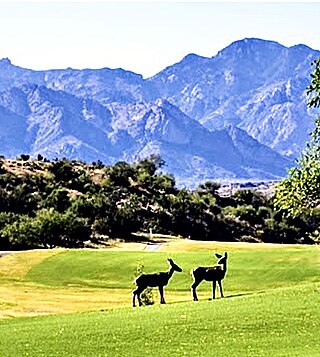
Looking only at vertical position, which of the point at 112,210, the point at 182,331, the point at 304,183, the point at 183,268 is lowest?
the point at 182,331

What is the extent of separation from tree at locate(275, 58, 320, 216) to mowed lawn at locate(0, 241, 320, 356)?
450 centimetres

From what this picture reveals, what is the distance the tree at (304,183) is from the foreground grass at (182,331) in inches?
233

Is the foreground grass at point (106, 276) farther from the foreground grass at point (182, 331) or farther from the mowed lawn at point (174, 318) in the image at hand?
the foreground grass at point (182, 331)

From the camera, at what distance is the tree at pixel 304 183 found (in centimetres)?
4178

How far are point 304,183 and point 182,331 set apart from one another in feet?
45.7

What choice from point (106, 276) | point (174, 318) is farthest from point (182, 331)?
point (106, 276)

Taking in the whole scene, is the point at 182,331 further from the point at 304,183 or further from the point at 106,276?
the point at 106,276

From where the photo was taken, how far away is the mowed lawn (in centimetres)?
2864

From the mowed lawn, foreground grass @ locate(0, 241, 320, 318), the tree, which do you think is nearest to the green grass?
foreground grass @ locate(0, 241, 320, 318)

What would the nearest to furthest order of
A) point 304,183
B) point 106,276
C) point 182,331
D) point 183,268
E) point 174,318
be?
point 182,331, point 174,318, point 304,183, point 183,268, point 106,276

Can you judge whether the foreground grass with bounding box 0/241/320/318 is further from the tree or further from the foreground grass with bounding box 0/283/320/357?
the foreground grass with bounding box 0/283/320/357

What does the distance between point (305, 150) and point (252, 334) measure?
15515 mm

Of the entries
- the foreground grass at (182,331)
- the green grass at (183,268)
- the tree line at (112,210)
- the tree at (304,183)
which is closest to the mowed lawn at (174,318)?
the foreground grass at (182,331)

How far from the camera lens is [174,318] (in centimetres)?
3397
